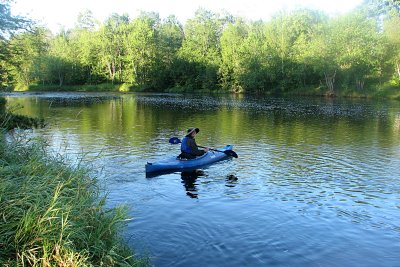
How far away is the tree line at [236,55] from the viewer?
58.1 metres

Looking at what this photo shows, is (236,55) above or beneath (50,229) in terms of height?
above

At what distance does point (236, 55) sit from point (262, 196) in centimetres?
6315

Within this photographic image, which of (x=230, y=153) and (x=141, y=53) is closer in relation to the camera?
(x=230, y=153)

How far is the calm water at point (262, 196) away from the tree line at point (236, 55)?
35969 mm

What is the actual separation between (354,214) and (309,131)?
15.7 m

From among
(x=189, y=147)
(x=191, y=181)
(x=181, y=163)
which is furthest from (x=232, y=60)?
(x=191, y=181)

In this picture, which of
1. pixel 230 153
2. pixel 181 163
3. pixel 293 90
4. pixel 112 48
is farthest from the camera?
pixel 112 48

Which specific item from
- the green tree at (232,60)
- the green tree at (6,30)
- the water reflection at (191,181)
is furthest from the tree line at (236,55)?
the water reflection at (191,181)

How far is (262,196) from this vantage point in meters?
12.5

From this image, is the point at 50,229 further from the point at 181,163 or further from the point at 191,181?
Result: the point at 181,163

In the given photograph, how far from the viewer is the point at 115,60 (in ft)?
282

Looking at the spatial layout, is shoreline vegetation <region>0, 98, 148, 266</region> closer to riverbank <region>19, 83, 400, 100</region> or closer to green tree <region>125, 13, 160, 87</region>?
riverbank <region>19, 83, 400, 100</region>

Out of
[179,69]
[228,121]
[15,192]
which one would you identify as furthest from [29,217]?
[179,69]

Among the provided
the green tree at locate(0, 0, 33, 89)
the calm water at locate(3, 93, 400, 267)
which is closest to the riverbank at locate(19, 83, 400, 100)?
the calm water at locate(3, 93, 400, 267)
